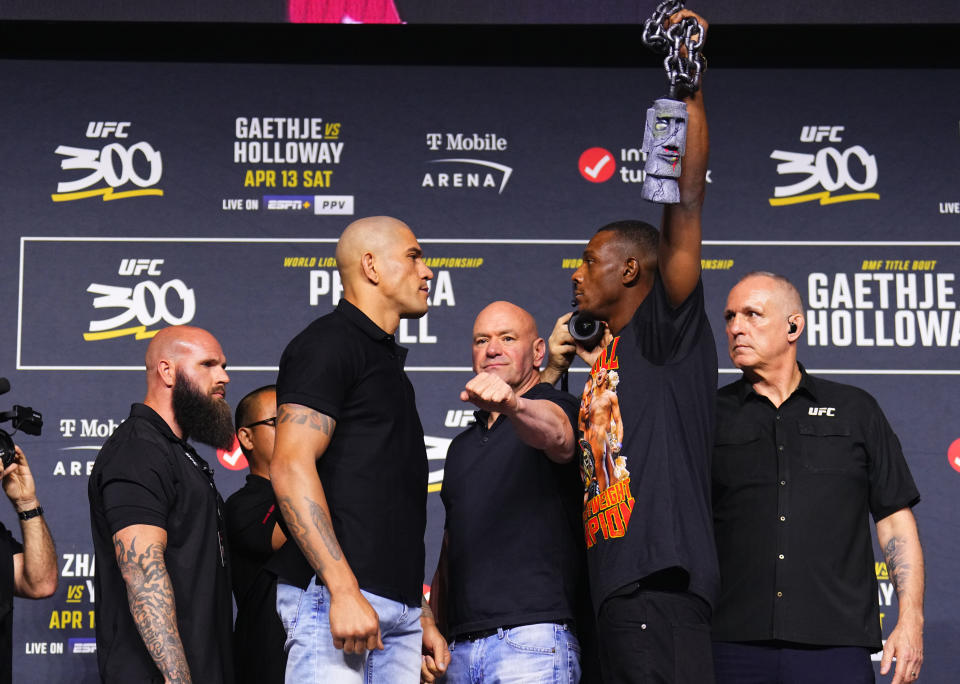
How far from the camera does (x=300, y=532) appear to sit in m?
2.04

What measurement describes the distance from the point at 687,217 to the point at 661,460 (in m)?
0.44

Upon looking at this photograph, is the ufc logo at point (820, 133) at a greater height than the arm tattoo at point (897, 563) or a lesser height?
greater

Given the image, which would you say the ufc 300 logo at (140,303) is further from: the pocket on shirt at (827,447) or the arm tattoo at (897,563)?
the arm tattoo at (897,563)

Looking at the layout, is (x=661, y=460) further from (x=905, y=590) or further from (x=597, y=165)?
(x=597, y=165)

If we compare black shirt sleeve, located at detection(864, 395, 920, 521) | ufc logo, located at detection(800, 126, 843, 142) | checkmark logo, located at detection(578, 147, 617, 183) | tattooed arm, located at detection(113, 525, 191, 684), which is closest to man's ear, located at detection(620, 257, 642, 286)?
black shirt sleeve, located at detection(864, 395, 920, 521)

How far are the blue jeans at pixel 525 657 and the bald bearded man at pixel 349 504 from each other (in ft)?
1.04

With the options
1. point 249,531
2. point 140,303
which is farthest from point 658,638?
point 140,303

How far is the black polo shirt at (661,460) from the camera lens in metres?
2.07

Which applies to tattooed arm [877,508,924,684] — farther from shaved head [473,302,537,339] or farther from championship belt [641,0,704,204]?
championship belt [641,0,704,204]

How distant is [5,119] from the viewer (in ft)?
12.8

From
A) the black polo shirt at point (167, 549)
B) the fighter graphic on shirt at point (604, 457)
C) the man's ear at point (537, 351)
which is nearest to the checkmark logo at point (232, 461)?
the black polo shirt at point (167, 549)

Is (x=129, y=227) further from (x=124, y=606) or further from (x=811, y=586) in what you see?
(x=811, y=586)

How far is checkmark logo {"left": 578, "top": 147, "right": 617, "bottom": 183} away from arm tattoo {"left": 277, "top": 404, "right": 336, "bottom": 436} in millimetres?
2079

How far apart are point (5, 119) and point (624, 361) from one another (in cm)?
266
